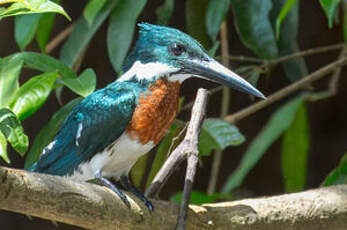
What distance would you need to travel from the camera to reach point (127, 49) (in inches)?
103

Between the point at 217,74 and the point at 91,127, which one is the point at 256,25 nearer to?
the point at 217,74

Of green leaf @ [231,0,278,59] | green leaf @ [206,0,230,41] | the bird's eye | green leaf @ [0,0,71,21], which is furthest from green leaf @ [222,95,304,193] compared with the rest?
green leaf @ [0,0,71,21]

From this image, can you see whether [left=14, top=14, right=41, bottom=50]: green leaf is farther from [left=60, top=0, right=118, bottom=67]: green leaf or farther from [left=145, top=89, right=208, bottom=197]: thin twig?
[left=145, top=89, right=208, bottom=197]: thin twig

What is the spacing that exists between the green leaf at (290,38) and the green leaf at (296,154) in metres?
0.24

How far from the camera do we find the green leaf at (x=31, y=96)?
1.97 m

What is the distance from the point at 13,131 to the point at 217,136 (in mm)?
916

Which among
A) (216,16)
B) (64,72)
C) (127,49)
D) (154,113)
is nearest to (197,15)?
(216,16)

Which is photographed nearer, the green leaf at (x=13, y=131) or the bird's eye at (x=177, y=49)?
the green leaf at (x=13, y=131)

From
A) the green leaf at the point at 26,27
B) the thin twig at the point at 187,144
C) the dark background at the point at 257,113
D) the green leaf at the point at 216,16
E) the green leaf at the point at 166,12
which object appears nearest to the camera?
the thin twig at the point at 187,144

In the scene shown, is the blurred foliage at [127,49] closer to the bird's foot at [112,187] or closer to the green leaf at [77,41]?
the green leaf at [77,41]

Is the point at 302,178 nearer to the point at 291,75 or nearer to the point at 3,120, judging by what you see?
the point at 291,75

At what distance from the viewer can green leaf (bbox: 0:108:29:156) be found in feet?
5.67

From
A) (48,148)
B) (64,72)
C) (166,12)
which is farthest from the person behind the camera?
(166,12)

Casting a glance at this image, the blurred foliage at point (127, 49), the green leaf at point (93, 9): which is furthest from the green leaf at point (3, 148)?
the green leaf at point (93, 9)
